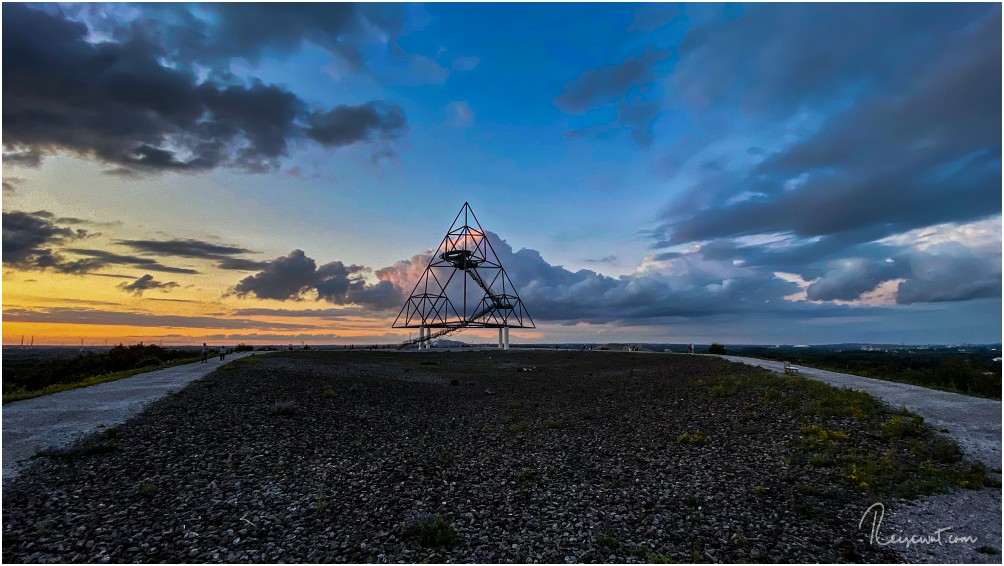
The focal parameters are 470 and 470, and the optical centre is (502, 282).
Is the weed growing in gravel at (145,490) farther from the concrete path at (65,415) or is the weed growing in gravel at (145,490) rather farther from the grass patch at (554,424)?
the grass patch at (554,424)

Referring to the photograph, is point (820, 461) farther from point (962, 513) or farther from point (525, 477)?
point (525, 477)

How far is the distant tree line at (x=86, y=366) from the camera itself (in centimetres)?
3262

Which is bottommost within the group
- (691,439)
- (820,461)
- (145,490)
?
(691,439)

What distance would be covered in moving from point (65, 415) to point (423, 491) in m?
14.2

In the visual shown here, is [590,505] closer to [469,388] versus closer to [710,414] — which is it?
[710,414]

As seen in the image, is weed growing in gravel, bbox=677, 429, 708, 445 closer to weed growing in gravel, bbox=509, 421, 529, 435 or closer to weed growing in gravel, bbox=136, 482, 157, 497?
weed growing in gravel, bbox=509, 421, 529, 435

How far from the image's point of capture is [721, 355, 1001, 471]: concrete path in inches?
494

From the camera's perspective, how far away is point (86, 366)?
133 ft

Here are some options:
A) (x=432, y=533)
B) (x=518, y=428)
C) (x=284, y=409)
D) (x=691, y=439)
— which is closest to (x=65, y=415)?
(x=284, y=409)

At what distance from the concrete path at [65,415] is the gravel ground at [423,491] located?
2.67 ft

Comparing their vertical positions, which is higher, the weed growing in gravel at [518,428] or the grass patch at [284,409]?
the grass patch at [284,409]

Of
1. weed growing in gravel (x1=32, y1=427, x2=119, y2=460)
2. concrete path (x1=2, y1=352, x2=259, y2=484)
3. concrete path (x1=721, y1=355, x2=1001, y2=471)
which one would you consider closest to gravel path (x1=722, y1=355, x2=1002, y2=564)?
concrete path (x1=721, y1=355, x2=1001, y2=471)

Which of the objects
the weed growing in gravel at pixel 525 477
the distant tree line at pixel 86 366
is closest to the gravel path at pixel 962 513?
the weed growing in gravel at pixel 525 477

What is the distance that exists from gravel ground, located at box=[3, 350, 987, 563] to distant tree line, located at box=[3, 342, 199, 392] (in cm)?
2200
